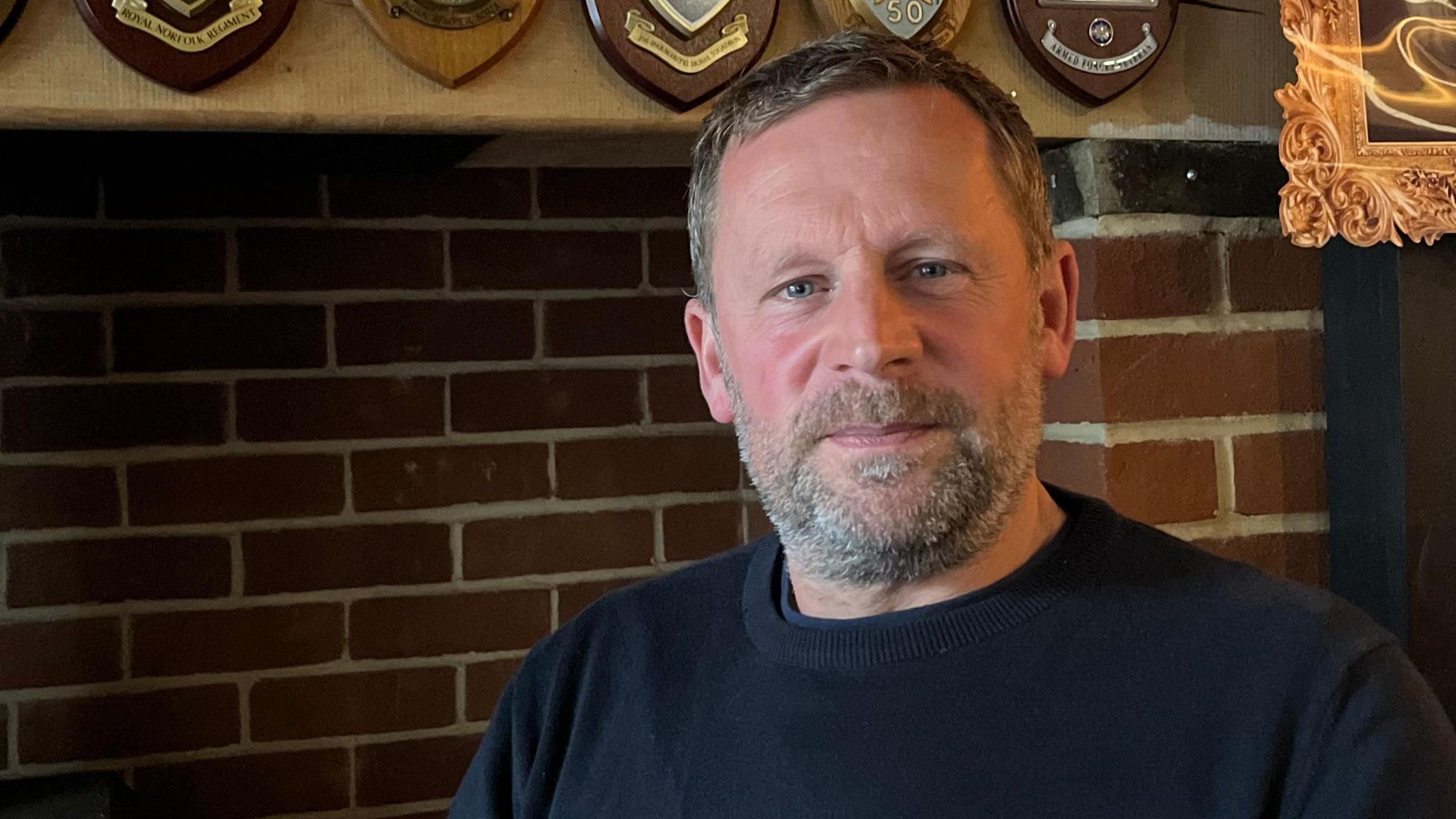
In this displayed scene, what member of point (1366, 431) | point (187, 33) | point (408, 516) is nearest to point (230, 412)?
point (408, 516)

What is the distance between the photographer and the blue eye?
2.90 ft

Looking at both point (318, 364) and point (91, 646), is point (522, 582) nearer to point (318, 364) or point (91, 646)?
point (318, 364)

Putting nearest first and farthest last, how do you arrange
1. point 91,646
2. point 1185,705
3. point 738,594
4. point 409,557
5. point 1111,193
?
1. point 1185,705
2. point 738,594
3. point 1111,193
4. point 91,646
5. point 409,557

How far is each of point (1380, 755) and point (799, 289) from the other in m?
0.48

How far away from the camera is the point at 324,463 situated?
60.2 inches

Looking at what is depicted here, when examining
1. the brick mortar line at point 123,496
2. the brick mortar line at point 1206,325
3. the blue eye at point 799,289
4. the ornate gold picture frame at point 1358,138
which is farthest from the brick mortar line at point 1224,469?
the brick mortar line at point 123,496

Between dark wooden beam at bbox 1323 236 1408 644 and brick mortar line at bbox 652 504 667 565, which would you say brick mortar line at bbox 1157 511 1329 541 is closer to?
dark wooden beam at bbox 1323 236 1408 644

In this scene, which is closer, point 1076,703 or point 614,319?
point 1076,703

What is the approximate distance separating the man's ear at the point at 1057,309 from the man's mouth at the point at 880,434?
0.48ft

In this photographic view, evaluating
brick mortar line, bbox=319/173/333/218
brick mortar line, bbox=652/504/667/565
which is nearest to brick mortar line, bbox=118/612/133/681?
brick mortar line, bbox=319/173/333/218

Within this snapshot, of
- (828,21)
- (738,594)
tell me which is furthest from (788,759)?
(828,21)

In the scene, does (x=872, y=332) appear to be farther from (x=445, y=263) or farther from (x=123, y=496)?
(x=123, y=496)

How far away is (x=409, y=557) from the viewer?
1.56 meters

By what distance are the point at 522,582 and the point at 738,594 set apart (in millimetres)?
630
